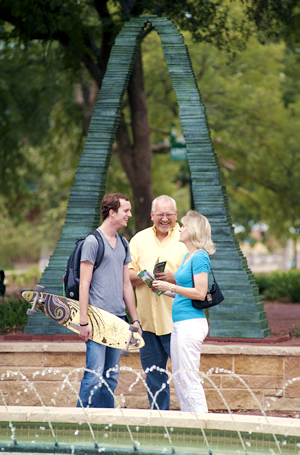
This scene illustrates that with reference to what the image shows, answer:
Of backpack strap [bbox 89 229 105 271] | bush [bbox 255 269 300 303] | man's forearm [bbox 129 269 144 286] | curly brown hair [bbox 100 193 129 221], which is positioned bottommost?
bush [bbox 255 269 300 303]

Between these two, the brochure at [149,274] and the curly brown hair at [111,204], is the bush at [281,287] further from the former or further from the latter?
the curly brown hair at [111,204]

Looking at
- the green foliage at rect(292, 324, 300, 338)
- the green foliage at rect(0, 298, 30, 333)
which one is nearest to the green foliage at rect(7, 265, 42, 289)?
the green foliage at rect(0, 298, 30, 333)

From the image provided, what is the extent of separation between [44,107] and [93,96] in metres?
1.96

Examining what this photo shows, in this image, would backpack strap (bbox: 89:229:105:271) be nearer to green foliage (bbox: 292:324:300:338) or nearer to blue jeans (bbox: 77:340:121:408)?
blue jeans (bbox: 77:340:121:408)

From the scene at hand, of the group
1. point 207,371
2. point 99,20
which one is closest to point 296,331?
point 207,371

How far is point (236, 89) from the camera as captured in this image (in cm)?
1587

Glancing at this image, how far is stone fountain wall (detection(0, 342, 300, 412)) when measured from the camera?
18.2 ft

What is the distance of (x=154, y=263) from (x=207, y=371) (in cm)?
142

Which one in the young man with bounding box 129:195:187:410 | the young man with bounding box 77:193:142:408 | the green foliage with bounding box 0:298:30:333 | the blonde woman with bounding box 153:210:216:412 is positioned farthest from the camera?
the green foliage with bounding box 0:298:30:333

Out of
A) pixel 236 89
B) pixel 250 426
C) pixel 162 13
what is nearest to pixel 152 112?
pixel 236 89

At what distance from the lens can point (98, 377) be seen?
4.29m

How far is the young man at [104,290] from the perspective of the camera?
4.24 metres

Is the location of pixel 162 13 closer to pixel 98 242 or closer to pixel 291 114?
pixel 98 242

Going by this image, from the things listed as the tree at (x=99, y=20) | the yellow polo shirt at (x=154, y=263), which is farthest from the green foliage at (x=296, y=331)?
the tree at (x=99, y=20)
